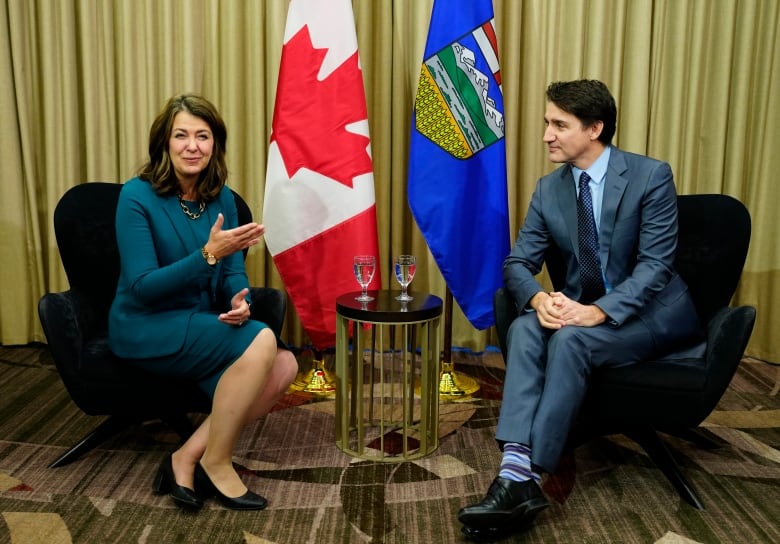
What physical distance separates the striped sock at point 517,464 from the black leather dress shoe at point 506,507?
15 mm

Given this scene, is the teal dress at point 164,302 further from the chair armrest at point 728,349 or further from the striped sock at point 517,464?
the chair armrest at point 728,349

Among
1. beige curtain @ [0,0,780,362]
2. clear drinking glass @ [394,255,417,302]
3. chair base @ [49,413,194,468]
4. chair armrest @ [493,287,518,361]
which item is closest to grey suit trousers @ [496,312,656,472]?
chair armrest @ [493,287,518,361]

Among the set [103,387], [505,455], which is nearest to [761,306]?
[505,455]

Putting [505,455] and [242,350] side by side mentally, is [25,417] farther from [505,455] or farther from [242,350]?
[505,455]

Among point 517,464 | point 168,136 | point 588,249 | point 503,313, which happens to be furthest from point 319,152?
point 517,464

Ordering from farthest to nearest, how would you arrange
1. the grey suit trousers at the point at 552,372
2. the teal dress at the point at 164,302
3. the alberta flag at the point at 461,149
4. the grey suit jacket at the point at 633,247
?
Answer: 1. the alberta flag at the point at 461,149
2. the grey suit jacket at the point at 633,247
3. the teal dress at the point at 164,302
4. the grey suit trousers at the point at 552,372

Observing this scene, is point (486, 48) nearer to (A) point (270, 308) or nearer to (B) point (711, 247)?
(B) point (711, 247)

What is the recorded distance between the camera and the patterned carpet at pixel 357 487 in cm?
203

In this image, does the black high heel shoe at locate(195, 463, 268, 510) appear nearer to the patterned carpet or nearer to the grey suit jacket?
the patterned carpet

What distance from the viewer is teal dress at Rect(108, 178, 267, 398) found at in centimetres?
219

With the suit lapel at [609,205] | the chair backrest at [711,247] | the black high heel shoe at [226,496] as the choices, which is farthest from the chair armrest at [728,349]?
the black high heel shoe at [226,496]

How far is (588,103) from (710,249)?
2.14 feet

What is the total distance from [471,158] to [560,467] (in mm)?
1340

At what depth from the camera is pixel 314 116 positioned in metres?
3.11
